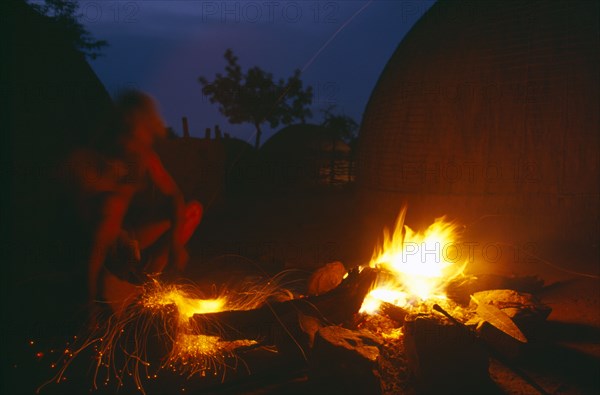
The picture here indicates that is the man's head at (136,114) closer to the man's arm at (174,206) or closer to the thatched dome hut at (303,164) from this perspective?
the man's arm at (174,206)

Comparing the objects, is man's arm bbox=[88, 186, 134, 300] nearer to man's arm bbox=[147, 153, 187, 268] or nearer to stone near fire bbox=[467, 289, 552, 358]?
man's arm bbox=[147, 153, 187, 268]

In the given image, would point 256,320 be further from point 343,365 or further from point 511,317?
point 511,317

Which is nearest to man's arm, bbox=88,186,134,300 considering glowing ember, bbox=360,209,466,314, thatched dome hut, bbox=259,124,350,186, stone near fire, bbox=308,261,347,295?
stone near fire, bbox=308,261,347,295

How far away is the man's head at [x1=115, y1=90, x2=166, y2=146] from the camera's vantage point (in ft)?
14.6

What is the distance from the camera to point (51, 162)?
5414 mm

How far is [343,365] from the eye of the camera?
3.48 metres

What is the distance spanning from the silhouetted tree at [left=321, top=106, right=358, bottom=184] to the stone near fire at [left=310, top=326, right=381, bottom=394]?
16920 mm

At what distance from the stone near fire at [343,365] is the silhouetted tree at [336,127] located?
Result: 16920 millimetres

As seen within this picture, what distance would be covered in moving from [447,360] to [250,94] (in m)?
28.3

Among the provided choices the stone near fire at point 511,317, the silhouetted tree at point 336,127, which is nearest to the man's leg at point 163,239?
the stone near fire at point 511,317

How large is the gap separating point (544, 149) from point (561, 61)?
159cm

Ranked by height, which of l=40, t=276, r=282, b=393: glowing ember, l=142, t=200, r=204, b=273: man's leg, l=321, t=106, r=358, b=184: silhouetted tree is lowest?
l=40, t=276, r=282, b=393: glowing ember

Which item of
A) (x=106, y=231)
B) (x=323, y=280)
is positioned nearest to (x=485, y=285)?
(x=323, y=280)

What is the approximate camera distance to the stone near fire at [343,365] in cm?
343
